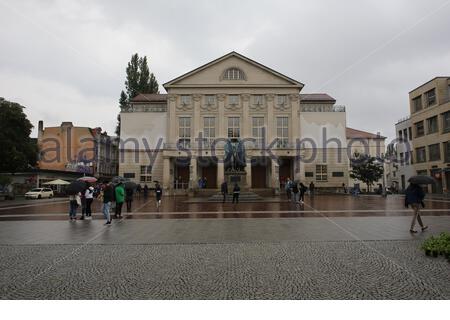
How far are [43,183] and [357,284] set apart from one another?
165 feet

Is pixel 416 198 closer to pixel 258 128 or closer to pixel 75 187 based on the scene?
pixel 75 187

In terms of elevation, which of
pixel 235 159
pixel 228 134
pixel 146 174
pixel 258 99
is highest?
pixel 258 99

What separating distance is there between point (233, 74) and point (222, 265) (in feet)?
136

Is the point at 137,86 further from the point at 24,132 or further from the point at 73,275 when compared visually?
the point at 73,275

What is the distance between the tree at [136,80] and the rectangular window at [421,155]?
40222 millimetres

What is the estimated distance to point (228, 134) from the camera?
147ft

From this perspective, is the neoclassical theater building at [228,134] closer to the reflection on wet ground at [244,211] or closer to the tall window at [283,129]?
the tall window at [283,129]

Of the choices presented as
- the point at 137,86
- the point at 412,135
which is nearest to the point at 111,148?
the point at 137,86

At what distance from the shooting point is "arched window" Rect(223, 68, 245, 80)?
45500 mm

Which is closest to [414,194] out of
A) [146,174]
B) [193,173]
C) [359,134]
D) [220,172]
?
[220,172]

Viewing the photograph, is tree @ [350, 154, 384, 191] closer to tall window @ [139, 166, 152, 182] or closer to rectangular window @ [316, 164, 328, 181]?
rectangular window @ [316, 164, 328, 181]

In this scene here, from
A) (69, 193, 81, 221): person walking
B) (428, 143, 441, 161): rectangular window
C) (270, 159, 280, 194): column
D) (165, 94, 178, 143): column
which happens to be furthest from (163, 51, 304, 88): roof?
(69, 193, 81, 221): person walking

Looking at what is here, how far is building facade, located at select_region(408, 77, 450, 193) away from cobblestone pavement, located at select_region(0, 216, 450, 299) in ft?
117

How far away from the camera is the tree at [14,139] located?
106ft
